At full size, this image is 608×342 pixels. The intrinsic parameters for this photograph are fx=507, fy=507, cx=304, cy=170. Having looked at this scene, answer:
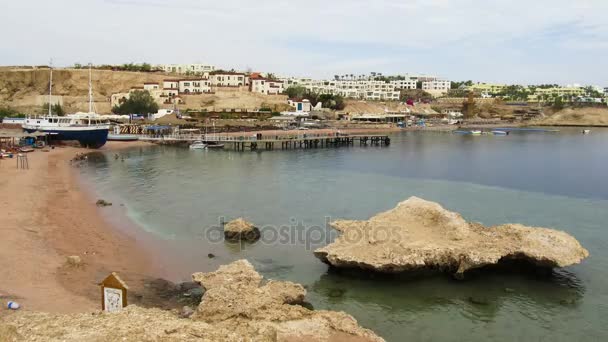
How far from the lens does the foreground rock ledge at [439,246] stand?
715 inches

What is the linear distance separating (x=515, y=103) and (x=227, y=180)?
159m

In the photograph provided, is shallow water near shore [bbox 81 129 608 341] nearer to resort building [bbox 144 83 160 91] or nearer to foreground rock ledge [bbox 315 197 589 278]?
foreground rock ledge [bbox 315 197 589 278]

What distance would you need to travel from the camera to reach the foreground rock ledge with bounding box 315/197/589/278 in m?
18.2

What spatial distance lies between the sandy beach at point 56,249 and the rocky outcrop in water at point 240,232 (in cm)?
412

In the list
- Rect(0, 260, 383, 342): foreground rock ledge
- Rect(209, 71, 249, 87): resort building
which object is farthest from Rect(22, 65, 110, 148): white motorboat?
Rect(209, 71, 249, 87): resort building

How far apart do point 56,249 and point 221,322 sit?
11.9 m

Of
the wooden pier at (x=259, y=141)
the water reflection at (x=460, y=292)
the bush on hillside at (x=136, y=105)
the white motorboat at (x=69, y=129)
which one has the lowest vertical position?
the water reflection at (x=460, y=292)

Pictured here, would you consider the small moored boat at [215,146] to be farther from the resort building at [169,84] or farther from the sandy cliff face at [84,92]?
the resort building at [169,84]

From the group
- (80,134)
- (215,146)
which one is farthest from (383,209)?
(80,134)

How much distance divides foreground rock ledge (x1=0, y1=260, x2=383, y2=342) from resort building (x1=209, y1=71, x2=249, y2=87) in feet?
351

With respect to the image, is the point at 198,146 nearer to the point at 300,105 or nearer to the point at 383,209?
the point at 383,209

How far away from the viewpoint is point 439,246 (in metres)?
18.6

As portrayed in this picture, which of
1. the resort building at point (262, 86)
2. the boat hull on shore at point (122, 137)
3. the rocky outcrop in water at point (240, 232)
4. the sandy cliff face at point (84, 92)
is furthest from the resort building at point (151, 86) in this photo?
the rocky outcrop in water at point (240, 232)

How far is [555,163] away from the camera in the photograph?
59281 mm
